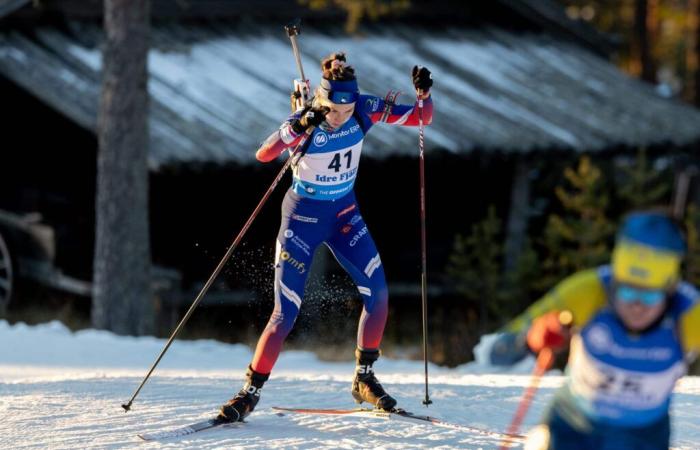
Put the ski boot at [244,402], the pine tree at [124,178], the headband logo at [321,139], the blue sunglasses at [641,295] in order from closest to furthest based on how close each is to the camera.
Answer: the blue sunglasses at [641,295] < the ski boot at [244,402] < the headband logo at [321,139] < the pine tree at [124,178]

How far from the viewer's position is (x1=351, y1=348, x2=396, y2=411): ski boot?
7.98 m

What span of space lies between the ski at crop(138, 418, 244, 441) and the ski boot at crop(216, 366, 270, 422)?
0.12ft

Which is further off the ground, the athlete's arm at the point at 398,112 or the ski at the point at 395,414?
the athlete's arm at the point at 398,112

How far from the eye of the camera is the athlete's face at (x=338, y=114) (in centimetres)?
769

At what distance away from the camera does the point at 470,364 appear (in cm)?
1295

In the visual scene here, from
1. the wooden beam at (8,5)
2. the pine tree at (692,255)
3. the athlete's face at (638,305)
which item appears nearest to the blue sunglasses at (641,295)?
the athlete's face at (638,305)

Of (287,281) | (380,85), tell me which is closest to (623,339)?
(287,281)

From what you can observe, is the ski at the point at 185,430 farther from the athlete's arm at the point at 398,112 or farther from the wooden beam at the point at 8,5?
the wooden beam at the point at 8,5

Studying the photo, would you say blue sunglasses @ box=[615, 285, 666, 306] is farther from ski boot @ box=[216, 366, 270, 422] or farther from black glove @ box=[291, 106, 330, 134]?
ski boot @ box=[216, 366, 270, 422]

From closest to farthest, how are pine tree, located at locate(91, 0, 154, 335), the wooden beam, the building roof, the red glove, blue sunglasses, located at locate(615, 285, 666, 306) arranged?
blue sunglasses, located at locate(615, 285, 666, 306) → the red glove → pine tree, located at locate(91, 0, 154, 335) → the building roof → the wooden beam

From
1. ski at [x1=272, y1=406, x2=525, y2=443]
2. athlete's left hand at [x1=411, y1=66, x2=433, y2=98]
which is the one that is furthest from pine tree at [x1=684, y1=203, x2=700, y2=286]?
ski at [x1=272, y1=406, x2=525, y2=443]

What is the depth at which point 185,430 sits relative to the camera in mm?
7500

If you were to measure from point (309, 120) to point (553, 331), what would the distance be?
9.22 feet

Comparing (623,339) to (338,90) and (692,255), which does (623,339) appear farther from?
(692,255)
